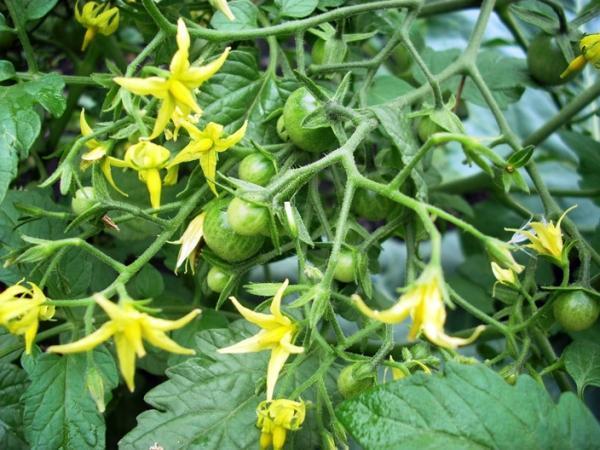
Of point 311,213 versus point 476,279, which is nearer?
point 311,213

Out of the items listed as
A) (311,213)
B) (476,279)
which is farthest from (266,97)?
(476,279)

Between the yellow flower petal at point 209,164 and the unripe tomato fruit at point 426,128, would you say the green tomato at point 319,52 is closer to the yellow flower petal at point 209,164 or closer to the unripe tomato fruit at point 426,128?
the unripe tomato fruit at point 426,128

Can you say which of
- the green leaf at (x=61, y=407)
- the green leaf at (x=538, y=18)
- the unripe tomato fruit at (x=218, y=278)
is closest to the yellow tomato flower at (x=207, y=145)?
the unripe tomato fruit at (x=218, y=278)

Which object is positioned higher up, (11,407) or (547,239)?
(547,239)

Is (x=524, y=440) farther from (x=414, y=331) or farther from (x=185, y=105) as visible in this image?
(x=185, y=105)

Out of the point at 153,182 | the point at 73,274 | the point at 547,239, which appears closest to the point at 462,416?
the point at 547,239

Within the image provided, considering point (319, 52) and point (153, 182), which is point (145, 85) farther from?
point (319, 52)
